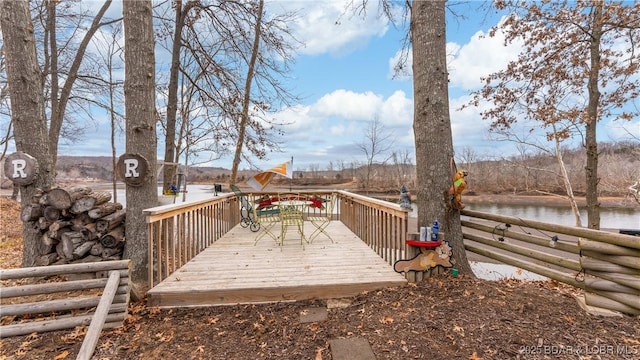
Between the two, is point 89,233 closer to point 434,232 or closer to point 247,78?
point 434,232

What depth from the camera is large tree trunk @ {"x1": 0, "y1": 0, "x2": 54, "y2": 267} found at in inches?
137

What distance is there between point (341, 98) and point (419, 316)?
1083cm

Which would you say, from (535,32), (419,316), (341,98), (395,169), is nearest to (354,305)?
(419,316)

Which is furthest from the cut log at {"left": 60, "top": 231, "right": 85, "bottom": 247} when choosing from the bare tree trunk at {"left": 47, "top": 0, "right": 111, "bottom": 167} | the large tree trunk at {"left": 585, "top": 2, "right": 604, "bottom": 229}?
the large tree trunk at {"left": 585, "top": 2, "right": 604, "bottom": 229}

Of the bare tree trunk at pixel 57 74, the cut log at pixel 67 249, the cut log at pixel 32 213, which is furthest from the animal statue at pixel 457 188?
the bare tree trunk at pixel 57 74

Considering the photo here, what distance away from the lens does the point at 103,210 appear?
336 centimetres

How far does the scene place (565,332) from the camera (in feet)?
6.80

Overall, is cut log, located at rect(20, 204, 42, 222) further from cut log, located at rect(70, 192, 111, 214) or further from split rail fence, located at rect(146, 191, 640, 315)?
split rail fence, located at rect(146, 191, 640, 315)

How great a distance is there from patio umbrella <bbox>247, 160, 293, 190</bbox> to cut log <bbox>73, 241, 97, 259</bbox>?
2.45 meters

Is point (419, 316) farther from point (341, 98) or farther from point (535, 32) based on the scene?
point (341, 98)

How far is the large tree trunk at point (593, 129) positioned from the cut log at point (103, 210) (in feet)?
27.2

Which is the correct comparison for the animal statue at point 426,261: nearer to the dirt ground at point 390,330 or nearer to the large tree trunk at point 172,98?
the dirt ground at point 390,330

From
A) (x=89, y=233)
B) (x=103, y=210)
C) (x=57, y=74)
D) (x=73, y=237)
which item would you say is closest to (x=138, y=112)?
(x=103, y=210)

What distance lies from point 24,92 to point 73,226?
72.0 inches
